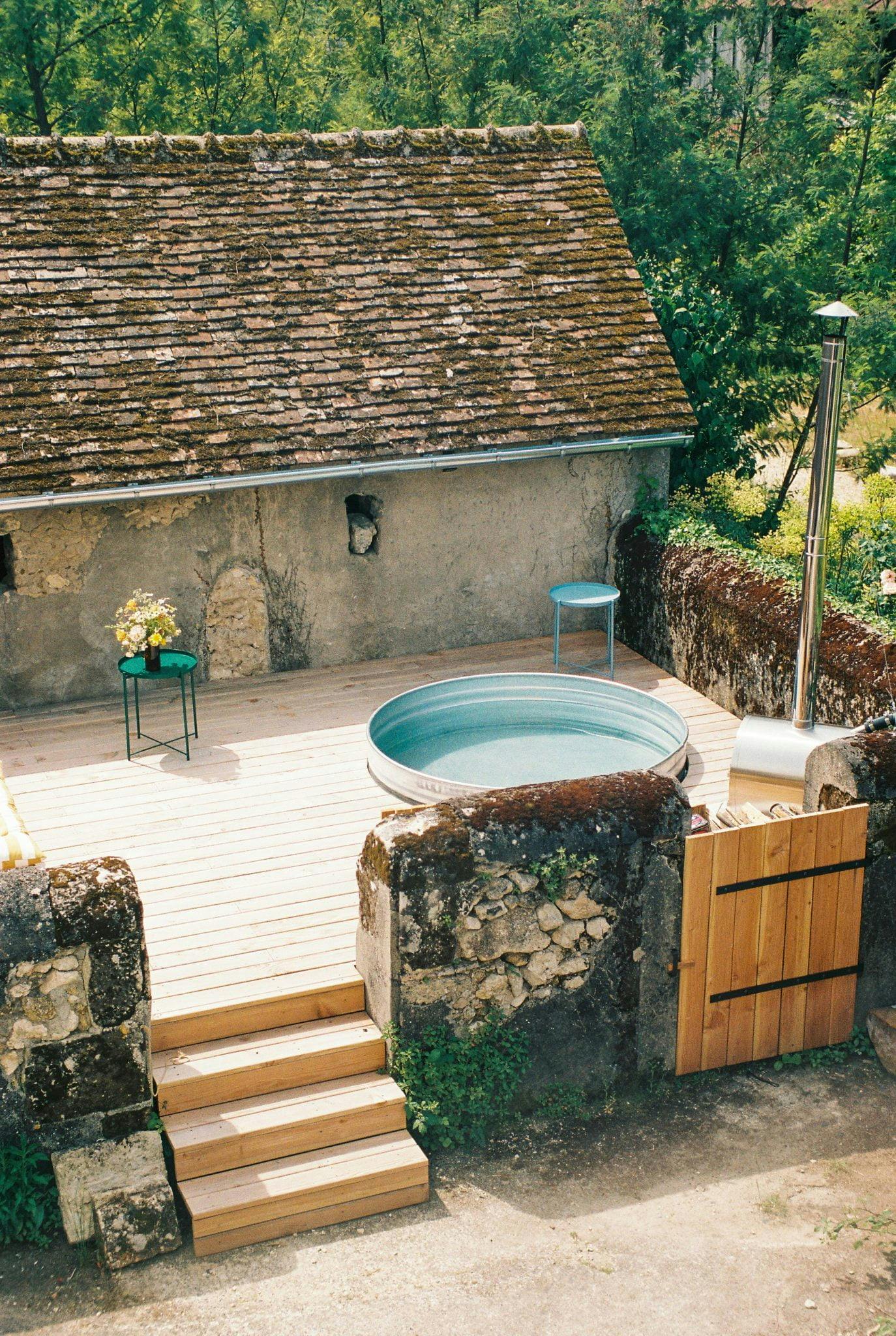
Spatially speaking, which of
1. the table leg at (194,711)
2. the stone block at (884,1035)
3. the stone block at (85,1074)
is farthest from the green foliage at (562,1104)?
the table leg at (194,711)

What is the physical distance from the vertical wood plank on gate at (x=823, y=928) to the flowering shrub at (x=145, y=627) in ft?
19.7

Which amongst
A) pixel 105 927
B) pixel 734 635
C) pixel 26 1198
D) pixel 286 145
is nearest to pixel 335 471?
pixel 734 635

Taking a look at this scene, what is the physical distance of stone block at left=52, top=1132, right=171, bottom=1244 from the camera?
25.1 feet

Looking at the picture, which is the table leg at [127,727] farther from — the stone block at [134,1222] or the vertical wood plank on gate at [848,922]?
the vertical wood plank on gate at [848,922]

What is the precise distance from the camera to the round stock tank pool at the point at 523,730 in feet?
40.4

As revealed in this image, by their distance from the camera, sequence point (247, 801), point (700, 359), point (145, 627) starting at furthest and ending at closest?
point (700, 359)
point (145, 627)
point (247, 801)

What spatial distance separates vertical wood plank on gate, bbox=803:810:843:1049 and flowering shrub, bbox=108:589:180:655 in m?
6.00

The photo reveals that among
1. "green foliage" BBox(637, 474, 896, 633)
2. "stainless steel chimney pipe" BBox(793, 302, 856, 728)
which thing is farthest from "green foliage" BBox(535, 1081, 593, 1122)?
"green foliage" BBox(637, 474, 896, 633)

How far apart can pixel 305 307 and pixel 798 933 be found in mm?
8332

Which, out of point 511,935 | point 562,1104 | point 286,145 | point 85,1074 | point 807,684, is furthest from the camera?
point 286,145

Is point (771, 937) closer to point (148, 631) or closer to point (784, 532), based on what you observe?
point (148, 631)

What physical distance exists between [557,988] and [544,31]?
73.5 feet

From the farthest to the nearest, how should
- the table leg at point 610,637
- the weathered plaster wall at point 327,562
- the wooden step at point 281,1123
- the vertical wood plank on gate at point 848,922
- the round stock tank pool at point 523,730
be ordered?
the table leg at point 610,637 → the weathered plaster wall at point 327,562 → the round stock tank pool at point 523,730 → the vertical wood plank on gate at point 848,922 → the wooden step at point 281,1123

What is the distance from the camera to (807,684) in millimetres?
10836
